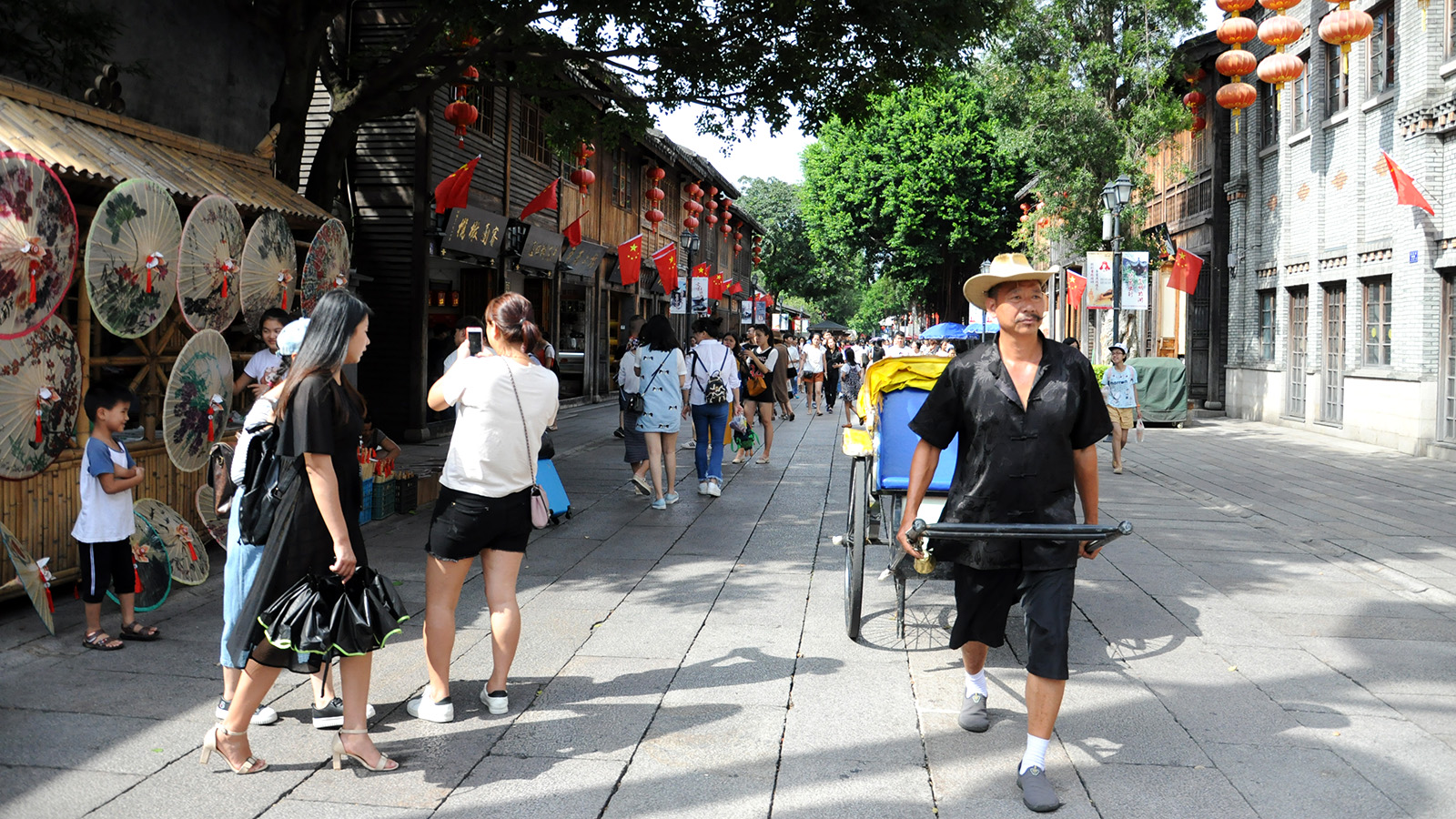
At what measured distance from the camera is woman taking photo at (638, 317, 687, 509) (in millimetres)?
10422

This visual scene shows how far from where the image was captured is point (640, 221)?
3016 cm

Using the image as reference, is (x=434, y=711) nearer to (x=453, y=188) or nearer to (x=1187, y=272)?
(x=453, y=188)

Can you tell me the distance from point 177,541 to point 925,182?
35.1m

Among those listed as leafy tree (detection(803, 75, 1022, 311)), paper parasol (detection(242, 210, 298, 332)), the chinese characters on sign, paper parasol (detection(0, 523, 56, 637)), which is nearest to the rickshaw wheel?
paper parasol (detection(0, 523, 56, 637))

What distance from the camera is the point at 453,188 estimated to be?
15.7 meters

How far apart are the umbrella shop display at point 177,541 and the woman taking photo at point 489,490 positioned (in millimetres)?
2730

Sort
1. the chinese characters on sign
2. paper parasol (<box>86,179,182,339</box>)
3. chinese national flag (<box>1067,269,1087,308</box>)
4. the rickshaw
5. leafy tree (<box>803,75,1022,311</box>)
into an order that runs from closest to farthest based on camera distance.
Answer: the rickshaw < paper parasol (<box>86,179,182,339</box>) < the chinese characters on sign < chinese national flag (<box>1067,269,1087,308</box>) < leafy tree (<box>803,75,1022,311</box>)

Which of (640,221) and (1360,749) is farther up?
(640,221)

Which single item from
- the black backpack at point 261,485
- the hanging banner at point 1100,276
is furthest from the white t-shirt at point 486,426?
the hanging banner at point 1100,276

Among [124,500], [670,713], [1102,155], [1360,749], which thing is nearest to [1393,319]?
[1102,155]

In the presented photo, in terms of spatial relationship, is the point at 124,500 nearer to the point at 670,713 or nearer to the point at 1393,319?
the point at 670,713

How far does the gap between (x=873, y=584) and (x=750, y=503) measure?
11.9ft

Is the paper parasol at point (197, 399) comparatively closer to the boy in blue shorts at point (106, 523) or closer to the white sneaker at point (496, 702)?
the boy in blue shorts at point (106, 523)

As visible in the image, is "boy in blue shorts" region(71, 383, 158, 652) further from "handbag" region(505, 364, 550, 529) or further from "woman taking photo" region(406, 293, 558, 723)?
"handbag" region(505, 364, 550, 529)
